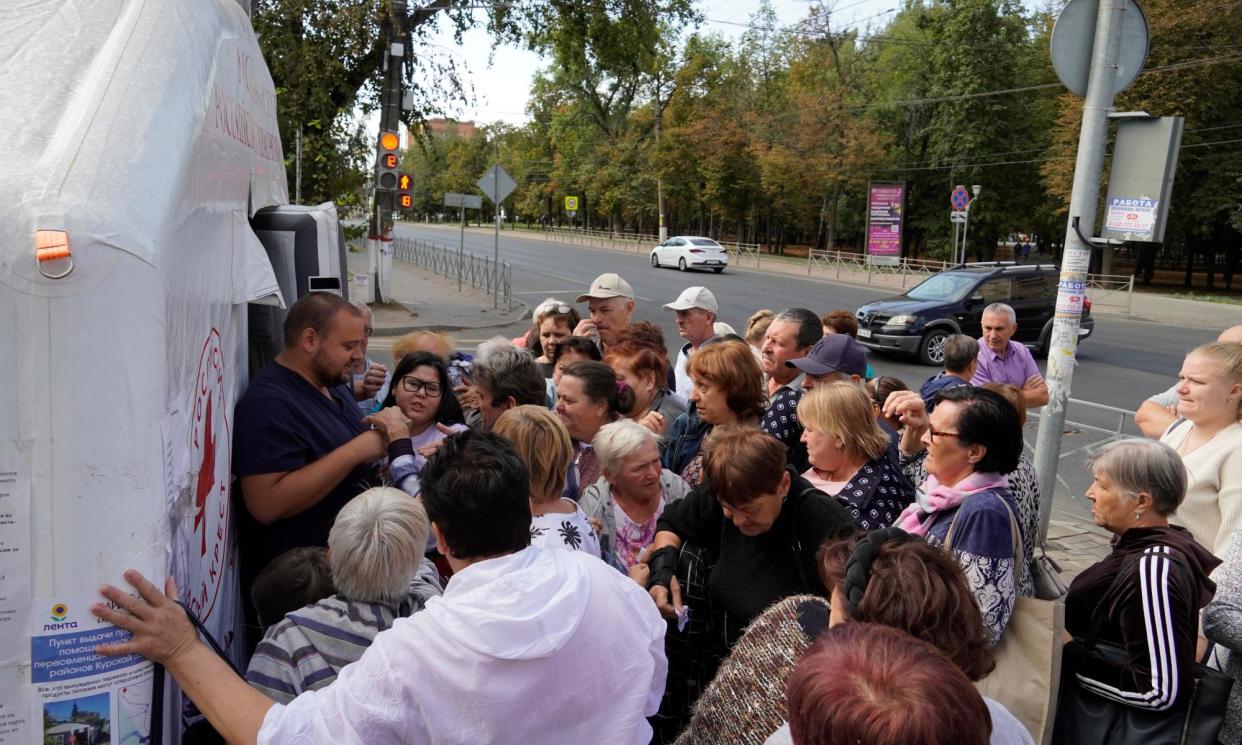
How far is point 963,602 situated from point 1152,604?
1052 mm

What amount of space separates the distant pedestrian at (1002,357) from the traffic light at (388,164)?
12134 mm

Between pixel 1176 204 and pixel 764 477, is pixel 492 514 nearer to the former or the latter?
pixel 764 477

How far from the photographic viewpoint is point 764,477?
8.99 feet

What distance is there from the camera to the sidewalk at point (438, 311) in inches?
688

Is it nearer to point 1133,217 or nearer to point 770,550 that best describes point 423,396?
point 770,550

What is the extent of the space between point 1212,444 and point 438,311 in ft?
57.7

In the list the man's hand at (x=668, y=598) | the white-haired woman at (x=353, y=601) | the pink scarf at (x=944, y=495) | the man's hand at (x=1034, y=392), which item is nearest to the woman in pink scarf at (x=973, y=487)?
the pink scarf at (x=944, y=495)

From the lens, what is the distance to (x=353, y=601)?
2221mm

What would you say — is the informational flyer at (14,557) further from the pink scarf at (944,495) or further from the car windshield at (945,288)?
the car windshield at (945,288)

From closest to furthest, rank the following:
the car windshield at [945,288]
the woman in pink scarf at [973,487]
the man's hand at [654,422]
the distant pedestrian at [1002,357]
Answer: the woman in pink scarf at [973,487]
the man's hand at [654,422]
the distant pedestrian at [1002,357]
the car windshield at [945,288]

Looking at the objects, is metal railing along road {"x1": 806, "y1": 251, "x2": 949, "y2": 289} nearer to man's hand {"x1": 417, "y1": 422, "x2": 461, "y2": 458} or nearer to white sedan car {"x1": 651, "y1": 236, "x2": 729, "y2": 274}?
white sedan car {"x1": 651, "y1": 236, "x2": 729, "y2": 274}

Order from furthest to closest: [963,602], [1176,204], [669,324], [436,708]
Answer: [1176,204] < [669,324] < [963,602] < [436,708]

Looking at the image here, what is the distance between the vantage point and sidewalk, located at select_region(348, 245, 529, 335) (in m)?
17.5

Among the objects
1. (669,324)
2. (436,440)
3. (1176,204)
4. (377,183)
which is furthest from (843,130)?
(436,440)
